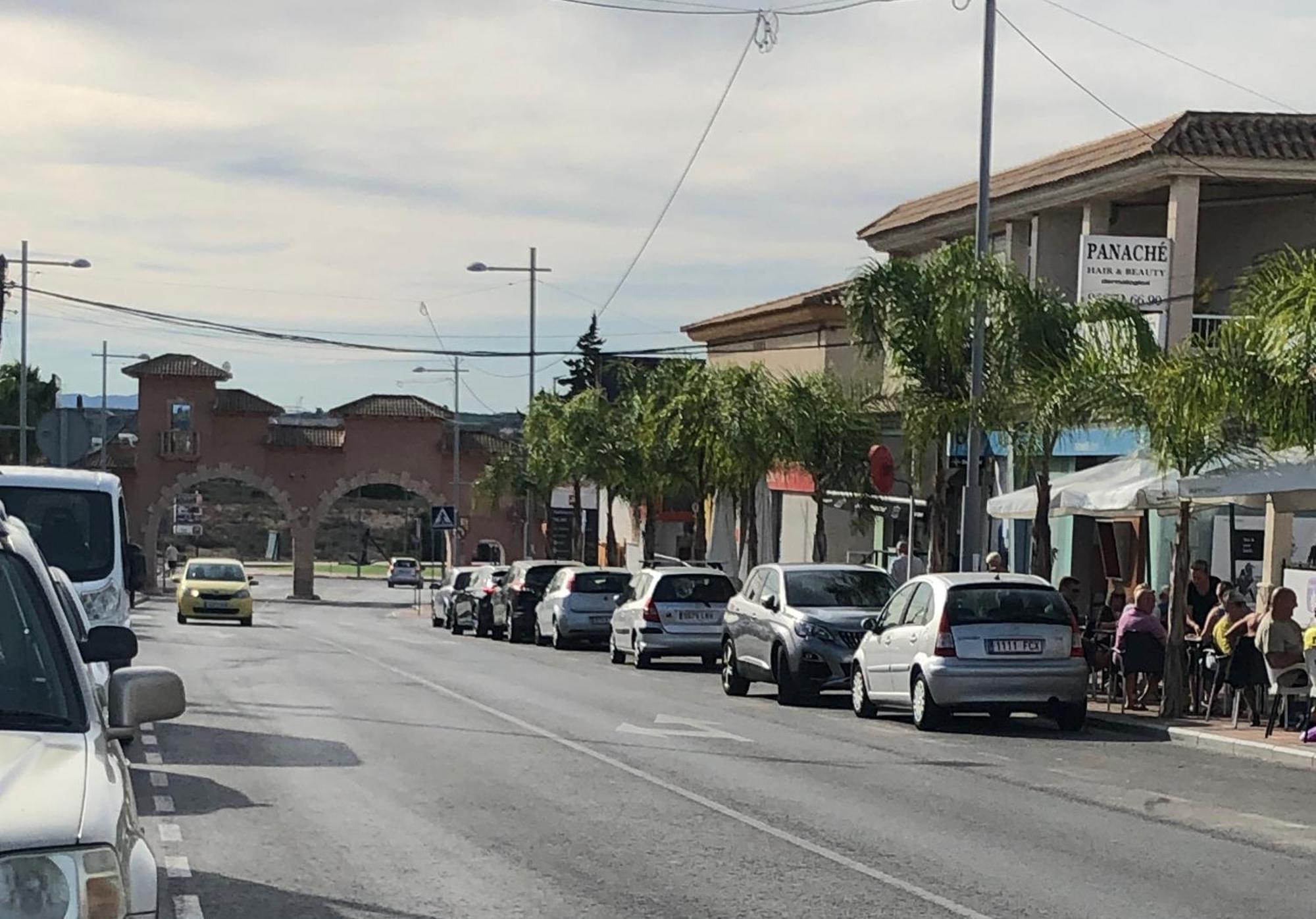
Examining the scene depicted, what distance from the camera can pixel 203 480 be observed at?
76312 millimetres

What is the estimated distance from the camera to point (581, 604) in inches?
1501

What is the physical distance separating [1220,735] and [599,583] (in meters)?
19.9

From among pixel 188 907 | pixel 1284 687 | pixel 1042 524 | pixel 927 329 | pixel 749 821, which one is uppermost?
pixel 927 329

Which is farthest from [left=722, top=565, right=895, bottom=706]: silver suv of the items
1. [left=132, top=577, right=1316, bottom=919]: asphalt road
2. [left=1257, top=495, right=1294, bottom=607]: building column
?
[left=1257, top=495, right=1294, bottom=607]: building column

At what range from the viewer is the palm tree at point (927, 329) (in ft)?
88.8

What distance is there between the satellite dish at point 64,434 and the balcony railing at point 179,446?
4636cm

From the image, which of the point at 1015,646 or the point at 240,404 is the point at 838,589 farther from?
the point at 240,404

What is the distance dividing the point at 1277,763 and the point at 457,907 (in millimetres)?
10792

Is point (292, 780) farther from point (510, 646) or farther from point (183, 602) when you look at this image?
point (183, 602)

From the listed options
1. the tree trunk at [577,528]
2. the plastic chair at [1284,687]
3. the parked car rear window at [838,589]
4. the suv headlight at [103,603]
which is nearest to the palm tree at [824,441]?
the parked car rear window at [838,589]

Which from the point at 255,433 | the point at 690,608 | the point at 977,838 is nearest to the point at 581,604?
the point at 690,608

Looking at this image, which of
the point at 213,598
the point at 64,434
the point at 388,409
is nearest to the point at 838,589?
the point at 64,434

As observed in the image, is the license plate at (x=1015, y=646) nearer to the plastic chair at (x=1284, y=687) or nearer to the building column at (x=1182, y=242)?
the plastic chair at (x=1284, y=687)

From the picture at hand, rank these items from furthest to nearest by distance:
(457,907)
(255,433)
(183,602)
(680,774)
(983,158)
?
(255,433), (183,602), (983,158), (680,774), (457,907)
